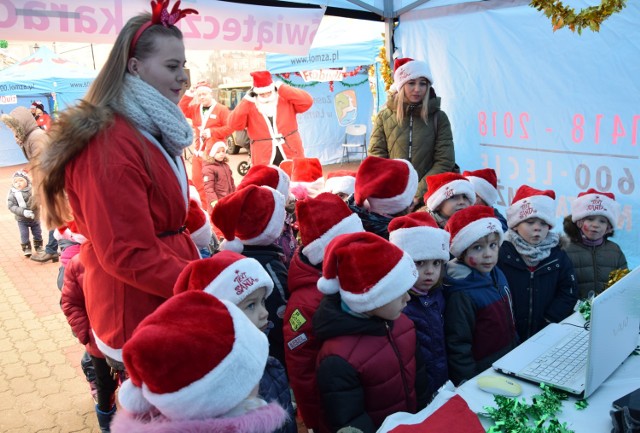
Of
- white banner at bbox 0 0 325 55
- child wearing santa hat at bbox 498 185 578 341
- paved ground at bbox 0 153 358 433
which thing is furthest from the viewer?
white banner at bbox 0 0 325 55

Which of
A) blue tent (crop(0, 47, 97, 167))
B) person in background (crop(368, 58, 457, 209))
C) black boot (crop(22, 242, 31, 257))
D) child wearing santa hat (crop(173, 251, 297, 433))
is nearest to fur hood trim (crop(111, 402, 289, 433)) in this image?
child wearing santa hat (crop(173, 251, 297, 433))

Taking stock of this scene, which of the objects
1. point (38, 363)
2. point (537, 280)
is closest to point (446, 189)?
point (537, 280)

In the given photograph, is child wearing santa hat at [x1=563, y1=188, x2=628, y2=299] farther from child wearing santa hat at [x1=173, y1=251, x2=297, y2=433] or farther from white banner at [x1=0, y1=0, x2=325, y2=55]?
white banner at [x1=0, y1=0, x2=325, y2=55]

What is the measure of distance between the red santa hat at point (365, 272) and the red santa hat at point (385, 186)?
44.2 inches

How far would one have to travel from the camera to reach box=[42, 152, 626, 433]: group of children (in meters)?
1.18

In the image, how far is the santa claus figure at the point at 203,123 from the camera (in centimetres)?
712

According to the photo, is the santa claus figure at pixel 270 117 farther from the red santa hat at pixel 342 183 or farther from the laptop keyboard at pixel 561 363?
the laptop keyboard at pixel 561 363

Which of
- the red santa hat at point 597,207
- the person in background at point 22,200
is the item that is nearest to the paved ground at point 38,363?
the person in background at point 22,200

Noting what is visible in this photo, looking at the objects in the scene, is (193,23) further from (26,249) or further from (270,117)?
(26,249)

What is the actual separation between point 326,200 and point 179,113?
0.93m

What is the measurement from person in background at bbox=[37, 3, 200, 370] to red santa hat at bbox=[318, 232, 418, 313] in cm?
52

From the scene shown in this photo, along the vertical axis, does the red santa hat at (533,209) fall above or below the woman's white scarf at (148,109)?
below

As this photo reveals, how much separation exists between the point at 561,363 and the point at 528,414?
1.28ft

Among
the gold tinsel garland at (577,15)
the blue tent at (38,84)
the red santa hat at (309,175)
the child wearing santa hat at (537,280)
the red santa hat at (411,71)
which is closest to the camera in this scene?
the child wearing santa hat at (537,280)
